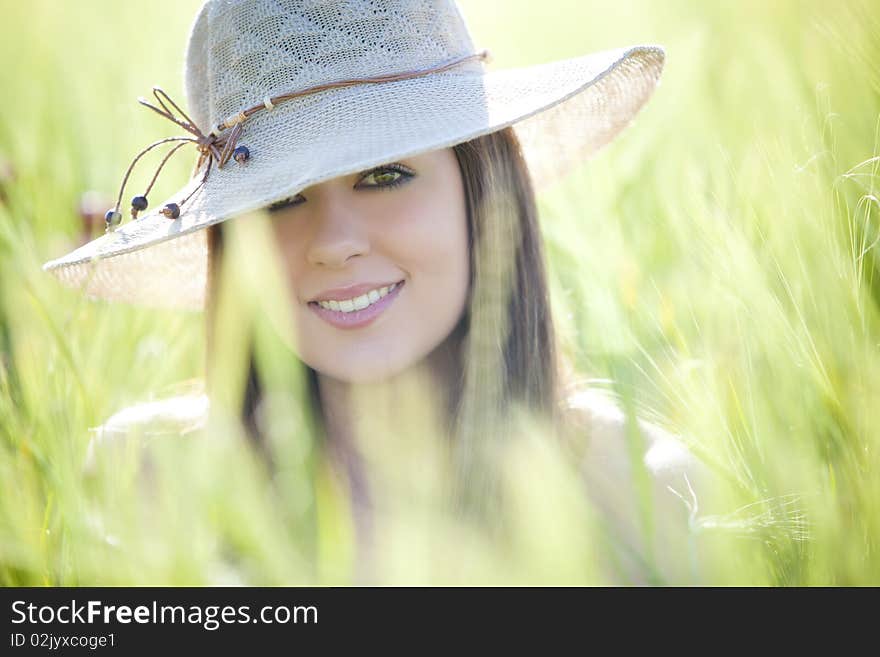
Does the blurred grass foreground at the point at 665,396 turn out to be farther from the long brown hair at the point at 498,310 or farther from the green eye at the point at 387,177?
the green eye at the point at 387,177

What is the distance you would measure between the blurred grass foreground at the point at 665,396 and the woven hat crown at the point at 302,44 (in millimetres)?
279

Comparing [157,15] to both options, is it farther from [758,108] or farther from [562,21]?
[758,108]

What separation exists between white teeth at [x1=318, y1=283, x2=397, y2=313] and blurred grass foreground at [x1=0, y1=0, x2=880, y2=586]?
172mm

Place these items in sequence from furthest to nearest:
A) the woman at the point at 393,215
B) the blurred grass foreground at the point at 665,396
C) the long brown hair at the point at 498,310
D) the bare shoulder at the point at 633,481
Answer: the long brown hair at the point at 498,310 → the woman at the point at 393,215 → the bare shoulder at the point at 633,481 → the blurred grass foreground at the point at 665,396

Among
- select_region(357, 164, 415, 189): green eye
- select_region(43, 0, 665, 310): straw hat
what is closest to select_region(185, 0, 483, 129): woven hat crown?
select_region(43, 0, 665, 310): straw hat

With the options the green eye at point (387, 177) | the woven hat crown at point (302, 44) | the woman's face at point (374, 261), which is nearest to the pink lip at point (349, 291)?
the woman's face at point (374, 261)

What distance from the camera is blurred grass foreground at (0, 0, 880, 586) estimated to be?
623 mm

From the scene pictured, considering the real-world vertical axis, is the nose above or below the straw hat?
below

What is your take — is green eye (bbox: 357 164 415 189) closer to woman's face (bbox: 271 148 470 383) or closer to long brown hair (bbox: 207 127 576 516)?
woman's face (bbox: 271 148 470 383)

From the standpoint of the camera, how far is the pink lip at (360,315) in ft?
3.24

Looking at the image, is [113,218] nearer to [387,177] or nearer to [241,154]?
[241,154]

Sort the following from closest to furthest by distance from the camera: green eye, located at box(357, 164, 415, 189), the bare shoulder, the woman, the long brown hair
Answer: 1. the bare shoulder
2. the woman
3. green eye, located at box(357, 164, 415, 189)
4. the long brown hair
